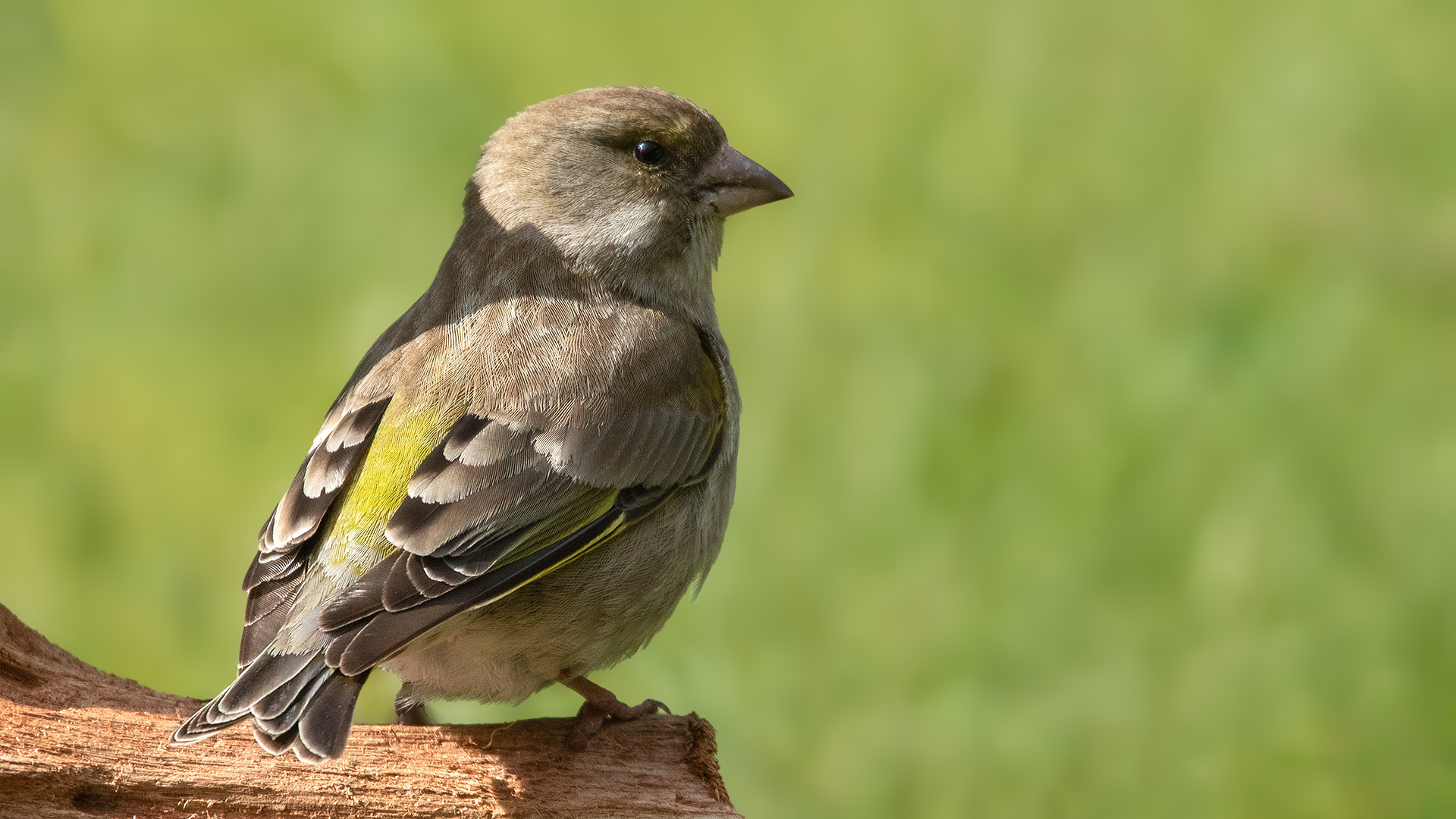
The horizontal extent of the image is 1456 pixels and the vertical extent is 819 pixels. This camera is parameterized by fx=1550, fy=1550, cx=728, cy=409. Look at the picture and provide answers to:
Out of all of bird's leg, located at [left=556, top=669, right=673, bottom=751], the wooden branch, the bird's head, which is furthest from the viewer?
the bird's head

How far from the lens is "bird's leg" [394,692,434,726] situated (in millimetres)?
4316

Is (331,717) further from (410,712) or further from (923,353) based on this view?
(923,353)

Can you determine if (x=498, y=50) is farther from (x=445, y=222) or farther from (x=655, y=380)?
(x=655, y=380)

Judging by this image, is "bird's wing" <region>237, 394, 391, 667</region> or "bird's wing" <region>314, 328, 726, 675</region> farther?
"bird's wing" <region>237, 394, 391, 667</region>

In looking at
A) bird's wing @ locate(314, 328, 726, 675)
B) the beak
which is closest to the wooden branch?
bird's wing @ locate(314, 328, 726, 675)

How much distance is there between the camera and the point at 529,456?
399cm

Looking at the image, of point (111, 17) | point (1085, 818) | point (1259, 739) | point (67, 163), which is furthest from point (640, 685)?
point (111, 17)

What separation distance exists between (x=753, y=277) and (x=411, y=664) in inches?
130

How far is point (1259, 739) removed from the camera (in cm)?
567

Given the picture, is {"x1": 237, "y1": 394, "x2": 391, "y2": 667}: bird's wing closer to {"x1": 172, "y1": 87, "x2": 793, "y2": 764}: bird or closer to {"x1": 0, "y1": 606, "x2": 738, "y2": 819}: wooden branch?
{"x1": 172, "y1": 87, "x2": 793, "y2": 764}: bird

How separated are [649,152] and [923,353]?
2266 mm

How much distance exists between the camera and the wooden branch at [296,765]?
350cm

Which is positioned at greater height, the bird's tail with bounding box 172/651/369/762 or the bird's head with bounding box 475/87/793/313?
the bird's head with bounding box 475/87/793/313

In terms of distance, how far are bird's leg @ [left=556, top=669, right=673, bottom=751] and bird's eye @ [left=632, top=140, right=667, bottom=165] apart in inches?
63.4
